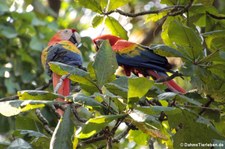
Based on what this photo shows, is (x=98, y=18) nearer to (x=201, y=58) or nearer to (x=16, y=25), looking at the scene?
(x=201, y=58)

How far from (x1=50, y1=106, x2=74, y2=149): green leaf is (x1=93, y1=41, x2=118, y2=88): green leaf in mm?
88

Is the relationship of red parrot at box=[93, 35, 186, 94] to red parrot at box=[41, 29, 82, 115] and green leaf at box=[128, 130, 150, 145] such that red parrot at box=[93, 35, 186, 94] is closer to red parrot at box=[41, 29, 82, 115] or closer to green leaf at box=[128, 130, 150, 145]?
red parrot at box=[41, 29, 82, 115]

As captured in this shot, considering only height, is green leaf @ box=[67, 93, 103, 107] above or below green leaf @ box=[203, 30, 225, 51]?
above

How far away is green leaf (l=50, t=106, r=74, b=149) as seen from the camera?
930 mm

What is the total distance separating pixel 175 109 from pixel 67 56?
29.1 inches

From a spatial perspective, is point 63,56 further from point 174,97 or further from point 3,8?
point 3,8

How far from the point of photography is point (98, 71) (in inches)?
39.7

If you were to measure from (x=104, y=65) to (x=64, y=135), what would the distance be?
16cm

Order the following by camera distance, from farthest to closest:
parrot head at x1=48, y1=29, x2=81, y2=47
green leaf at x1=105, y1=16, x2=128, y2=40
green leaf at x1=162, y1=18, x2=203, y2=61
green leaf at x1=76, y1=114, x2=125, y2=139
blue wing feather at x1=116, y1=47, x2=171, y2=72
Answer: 1. parrot head at x1=48, y1=29, x2=81, y2=47
2. blue wing feather at x1=116, y1=47, x2=171, y2=72
3. green leaf at x1=105, y1=16, x2=128, y2=40
4. green leaf at x1=162, y1=18, x2=203, y2=61
5. green leaf at x1=76, y1=114, x2=125, y2=139

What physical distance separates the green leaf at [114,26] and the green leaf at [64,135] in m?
0.52

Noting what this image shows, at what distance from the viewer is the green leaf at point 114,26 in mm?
1449

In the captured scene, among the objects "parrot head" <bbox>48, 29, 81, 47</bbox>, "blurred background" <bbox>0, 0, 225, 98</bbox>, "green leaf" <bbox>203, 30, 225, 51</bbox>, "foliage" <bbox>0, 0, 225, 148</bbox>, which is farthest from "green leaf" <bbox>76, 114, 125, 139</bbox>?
"blurred background" <bbox>0, 0, 225, 98</bbox>

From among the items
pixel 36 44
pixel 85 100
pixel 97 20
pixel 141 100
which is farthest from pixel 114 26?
pixel 36 44

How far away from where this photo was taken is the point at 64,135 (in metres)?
0.95
